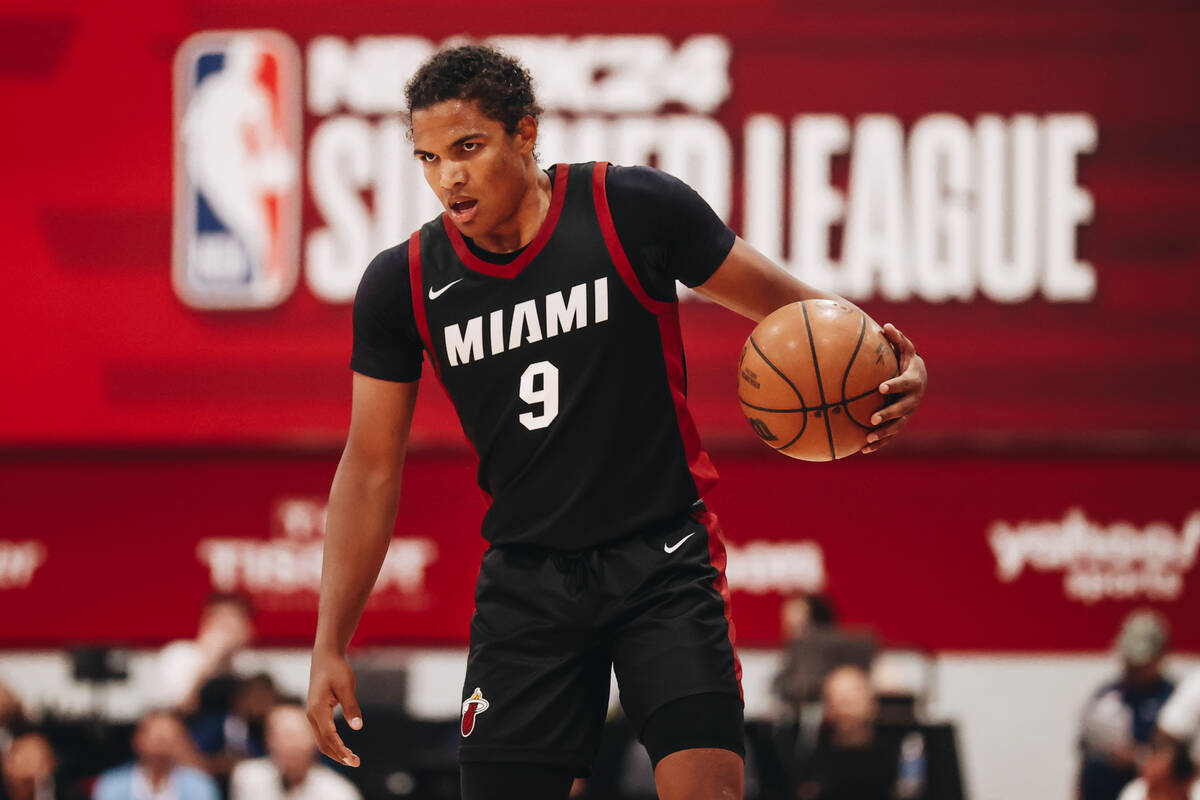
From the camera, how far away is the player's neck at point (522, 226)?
2822 mm

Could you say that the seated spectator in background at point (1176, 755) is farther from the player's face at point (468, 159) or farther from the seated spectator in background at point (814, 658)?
the player's face at point (468, 159)

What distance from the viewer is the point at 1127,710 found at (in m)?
7.40

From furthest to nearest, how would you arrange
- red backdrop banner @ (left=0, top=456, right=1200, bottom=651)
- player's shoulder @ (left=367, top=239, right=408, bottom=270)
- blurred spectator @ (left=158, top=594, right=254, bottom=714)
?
1. red backdrop banner @ (left=0, top=456, right=1200, bottom=651)
2. blurred spectator @ (left=158, top=594, right=254, bottom=714)
3. player's shoulder @ (left=367, top=239, right=408, bottom=270)

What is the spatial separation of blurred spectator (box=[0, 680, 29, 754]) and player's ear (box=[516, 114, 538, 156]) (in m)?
4.98

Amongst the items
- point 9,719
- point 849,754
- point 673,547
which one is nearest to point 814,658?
point 849,754

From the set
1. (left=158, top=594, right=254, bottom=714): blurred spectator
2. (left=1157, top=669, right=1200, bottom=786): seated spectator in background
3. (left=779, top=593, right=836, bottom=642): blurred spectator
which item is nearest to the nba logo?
(left=158, top=594, right=254, bottom=714): blurred spectator

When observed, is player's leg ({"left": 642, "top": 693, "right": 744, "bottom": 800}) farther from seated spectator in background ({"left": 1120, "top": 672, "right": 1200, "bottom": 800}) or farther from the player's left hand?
seated spectator in background ({"left": 1120, "top": 672, "right": 1200, "bottom": 800})

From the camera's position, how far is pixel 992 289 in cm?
846

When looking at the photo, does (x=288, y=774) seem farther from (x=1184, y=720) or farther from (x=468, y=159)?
(x=468, y=159)

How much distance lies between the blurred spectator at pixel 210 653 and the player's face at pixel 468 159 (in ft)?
17.3

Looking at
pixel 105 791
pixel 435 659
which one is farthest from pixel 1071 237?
pixel 105 791

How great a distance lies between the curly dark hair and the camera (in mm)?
2691

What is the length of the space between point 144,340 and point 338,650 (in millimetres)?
6133

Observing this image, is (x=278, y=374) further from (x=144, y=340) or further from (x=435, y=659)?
(x=435, y=659)
